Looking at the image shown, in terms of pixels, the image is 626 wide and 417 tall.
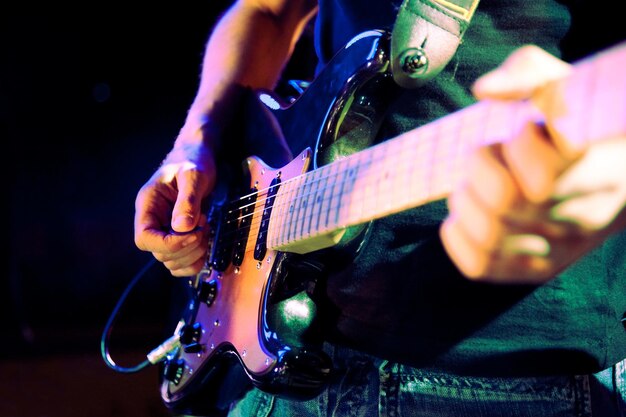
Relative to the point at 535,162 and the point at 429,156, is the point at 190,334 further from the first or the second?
the point at 535,162

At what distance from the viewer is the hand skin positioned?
49cm

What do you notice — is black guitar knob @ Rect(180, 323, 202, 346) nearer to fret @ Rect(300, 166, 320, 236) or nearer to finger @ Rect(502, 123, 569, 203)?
fret @ Rect(300, 166, 320, 236)

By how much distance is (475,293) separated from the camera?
0.86 metres

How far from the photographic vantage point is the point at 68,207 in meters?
3.55

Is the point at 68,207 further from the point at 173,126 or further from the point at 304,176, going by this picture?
the point at 304,176

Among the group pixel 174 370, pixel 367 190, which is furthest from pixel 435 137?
pixel 174 370

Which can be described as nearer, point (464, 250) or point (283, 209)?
point (464, 250)

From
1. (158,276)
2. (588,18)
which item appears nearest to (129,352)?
(158,276)

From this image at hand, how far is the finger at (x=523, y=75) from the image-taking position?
Result: 19.8 inches

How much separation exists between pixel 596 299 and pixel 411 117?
432 millimetres

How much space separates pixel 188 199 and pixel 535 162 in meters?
0.92

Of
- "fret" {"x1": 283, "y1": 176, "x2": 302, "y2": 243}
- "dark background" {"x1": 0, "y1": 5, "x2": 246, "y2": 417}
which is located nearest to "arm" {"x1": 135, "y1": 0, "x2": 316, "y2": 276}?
"fret" {"x1": 283, "y1": 176, "x2": 302, "y2": 243}

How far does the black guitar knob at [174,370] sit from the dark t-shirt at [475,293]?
0.51 m

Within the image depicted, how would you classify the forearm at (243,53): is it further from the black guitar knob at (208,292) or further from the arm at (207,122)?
the black guitar knob at (208,292)
